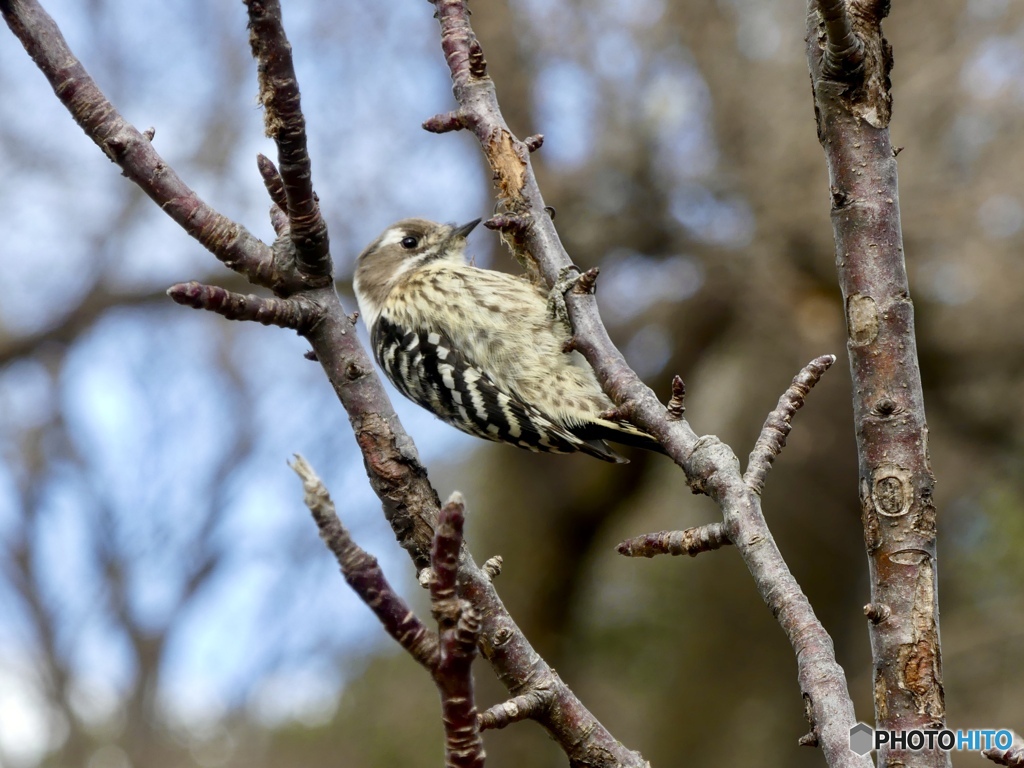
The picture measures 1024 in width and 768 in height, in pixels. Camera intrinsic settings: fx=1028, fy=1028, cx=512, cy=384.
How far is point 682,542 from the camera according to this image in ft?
6.52

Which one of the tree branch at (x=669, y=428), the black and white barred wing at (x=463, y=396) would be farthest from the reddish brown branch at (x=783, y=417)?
the black and white barred wing at (x=463, y=396)

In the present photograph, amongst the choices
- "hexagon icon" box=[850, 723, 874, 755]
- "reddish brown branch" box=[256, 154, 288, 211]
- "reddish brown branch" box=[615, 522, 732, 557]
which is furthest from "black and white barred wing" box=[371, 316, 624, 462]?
"hexagon icon" box=[850, 723, 874, 755]

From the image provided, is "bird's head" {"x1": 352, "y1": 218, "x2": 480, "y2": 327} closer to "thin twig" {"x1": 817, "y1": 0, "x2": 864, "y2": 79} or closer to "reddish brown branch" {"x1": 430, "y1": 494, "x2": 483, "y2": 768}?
"thin twig" {"x1": 817, "y1": 0, "x2": 864, "y2": 79}

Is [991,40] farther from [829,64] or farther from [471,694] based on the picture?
[471,694]

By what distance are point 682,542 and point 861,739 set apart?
488 millimetres

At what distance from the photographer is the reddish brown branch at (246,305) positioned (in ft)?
5.68

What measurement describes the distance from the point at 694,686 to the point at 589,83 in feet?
17.8

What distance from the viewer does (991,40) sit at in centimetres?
649

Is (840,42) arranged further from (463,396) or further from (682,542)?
(463,396)

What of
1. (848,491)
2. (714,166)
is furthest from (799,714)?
(714,166)

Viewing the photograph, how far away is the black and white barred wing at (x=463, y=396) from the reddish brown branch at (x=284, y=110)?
2086 mm

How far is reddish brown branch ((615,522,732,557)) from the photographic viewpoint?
75.8 inches

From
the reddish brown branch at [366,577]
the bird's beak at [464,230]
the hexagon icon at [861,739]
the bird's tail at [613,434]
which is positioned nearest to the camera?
the reddish brown branch at [366,577]

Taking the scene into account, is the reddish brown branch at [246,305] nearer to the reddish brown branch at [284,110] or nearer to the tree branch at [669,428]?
the reddish brown branch at [284,110]
